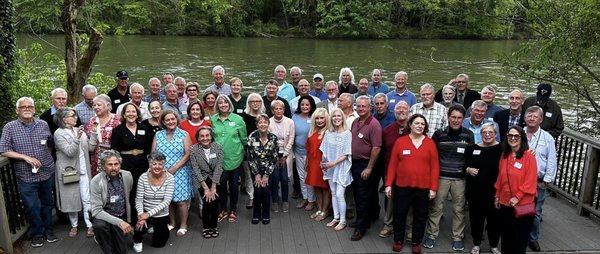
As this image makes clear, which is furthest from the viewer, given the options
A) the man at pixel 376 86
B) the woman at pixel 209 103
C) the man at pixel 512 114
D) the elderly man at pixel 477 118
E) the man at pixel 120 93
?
the man at pixel 376 86

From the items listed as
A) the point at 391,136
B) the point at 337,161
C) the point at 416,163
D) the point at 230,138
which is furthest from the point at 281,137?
the point at 416,163

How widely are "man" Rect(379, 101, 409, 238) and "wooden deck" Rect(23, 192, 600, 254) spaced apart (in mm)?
176

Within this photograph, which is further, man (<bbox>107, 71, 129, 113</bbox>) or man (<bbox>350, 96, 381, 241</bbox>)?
man (<bbox>107, 71, 129, 113</bbox>)

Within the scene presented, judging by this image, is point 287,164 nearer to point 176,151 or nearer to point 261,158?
point 261,158

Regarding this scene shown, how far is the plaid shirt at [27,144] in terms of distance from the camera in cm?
478

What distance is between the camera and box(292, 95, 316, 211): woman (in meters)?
5.82

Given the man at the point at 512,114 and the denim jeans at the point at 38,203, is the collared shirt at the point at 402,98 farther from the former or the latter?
the denim jeans at the point at 38,203

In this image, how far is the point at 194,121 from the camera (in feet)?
17.8

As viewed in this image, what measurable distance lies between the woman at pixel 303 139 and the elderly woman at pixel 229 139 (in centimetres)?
68

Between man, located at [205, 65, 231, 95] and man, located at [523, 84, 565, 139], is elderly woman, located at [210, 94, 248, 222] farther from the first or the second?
man, located at [523, 84, 565, 139]

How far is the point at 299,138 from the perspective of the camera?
5844mm

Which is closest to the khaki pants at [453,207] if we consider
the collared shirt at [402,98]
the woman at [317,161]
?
the woman at [317,161]

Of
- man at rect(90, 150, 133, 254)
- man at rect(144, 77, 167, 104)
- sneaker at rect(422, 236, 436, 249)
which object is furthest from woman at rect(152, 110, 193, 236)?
sneaker at rect(422, 236, 436, 249)

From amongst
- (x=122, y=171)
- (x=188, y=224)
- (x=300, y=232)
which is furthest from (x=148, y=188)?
(x=300, y=232)
